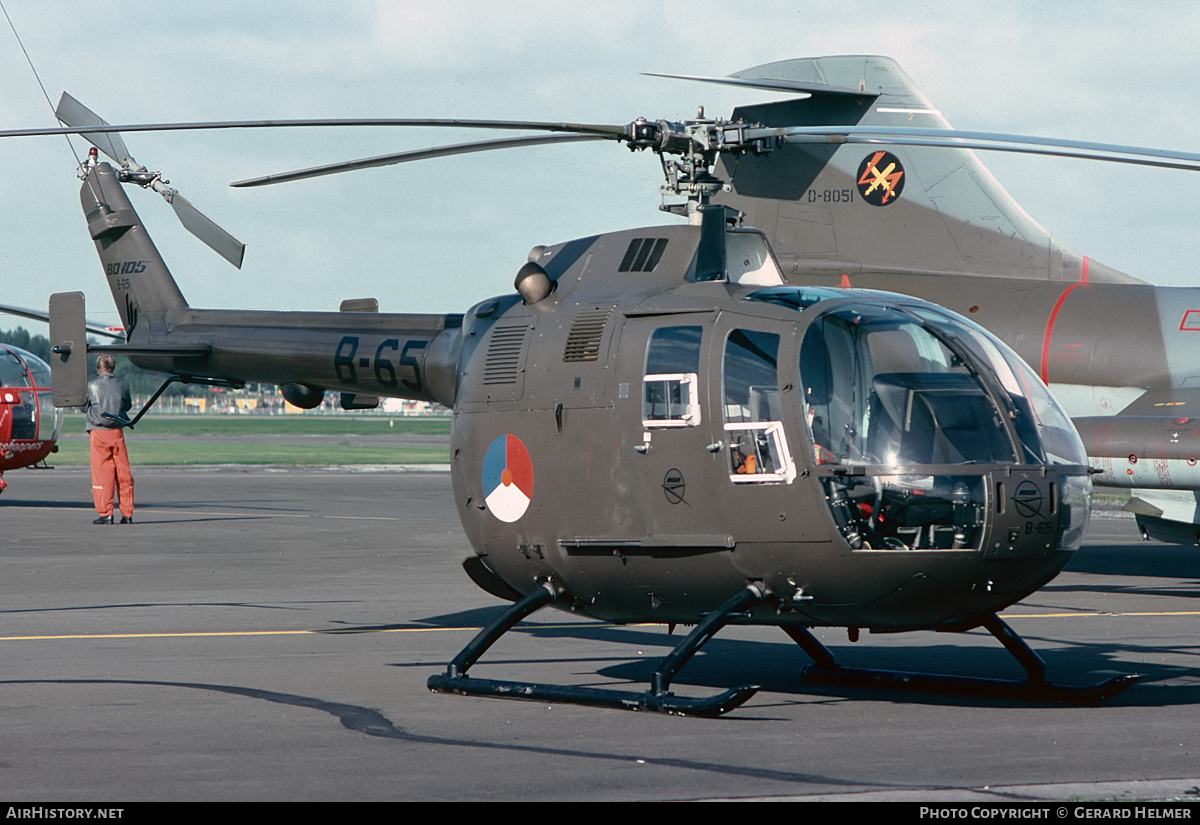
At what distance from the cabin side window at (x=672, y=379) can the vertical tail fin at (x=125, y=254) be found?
7645mm

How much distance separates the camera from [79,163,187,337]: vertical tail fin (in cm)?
1430

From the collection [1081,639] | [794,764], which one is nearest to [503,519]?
[794,764]

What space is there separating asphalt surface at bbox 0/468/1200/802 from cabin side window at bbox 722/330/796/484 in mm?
1308

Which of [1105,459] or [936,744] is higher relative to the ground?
[1105,459]

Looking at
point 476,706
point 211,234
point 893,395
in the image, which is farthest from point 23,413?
point 893,395

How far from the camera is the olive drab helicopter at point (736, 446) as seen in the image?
23.1 feet

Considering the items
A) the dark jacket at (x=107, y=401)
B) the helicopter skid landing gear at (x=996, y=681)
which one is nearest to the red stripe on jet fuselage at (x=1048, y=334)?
the helicopter skid landing gear at (x=996, y=681)

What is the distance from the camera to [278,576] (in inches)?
584

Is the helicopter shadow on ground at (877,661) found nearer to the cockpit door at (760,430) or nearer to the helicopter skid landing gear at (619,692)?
the helicopter skid landing gear at (619,692)

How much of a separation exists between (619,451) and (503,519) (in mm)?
1007

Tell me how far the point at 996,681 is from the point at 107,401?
606 inches

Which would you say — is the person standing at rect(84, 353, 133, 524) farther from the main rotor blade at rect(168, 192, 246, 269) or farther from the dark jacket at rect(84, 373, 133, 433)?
the main rotor blade at rect(168, 192, 246, 269)

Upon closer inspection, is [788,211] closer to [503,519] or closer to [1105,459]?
[1105,459]
